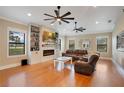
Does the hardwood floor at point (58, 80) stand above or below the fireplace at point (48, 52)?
below

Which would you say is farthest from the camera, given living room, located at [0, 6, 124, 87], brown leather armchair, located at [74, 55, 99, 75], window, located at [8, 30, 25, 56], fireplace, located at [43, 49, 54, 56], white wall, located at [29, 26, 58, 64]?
fireplace, located at [43, 49, 54, 56]

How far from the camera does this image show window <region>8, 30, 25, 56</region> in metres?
5.50

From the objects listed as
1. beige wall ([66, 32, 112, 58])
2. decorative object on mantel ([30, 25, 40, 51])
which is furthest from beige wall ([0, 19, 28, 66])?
beige wall ([66, 32, 112, 58])

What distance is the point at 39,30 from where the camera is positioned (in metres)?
7.02

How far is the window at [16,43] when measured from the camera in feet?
18.1

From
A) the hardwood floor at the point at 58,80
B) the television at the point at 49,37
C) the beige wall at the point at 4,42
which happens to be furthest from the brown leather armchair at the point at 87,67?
the television at the point at 49,37

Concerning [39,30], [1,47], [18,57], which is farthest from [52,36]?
[1,47]

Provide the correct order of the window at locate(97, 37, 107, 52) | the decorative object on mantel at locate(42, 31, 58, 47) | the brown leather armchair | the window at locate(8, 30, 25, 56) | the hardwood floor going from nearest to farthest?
the hardwood floor → the brown leather armchair → the window at locate(8, 30, 25, 56) → the decorative object on mantel at locate(42, 31, 58, 47) → the window at locate(97, 37, 107, 52)

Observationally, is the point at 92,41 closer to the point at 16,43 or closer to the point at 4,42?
the point at 16,43

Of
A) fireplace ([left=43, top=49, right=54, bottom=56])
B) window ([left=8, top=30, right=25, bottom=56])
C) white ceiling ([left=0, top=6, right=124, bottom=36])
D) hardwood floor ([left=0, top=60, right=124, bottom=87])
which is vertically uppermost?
white ceiling ([left=0, top=6, right=124, bottom=36])

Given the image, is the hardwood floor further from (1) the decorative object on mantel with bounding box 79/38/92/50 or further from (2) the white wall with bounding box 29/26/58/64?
(1) the decorative object on mantel with bounding box 79/38/92/50

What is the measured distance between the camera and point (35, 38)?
677 centimetres

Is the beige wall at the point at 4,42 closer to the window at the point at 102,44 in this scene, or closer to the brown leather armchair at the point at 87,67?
the brown leather armchair at the point at 87,67
